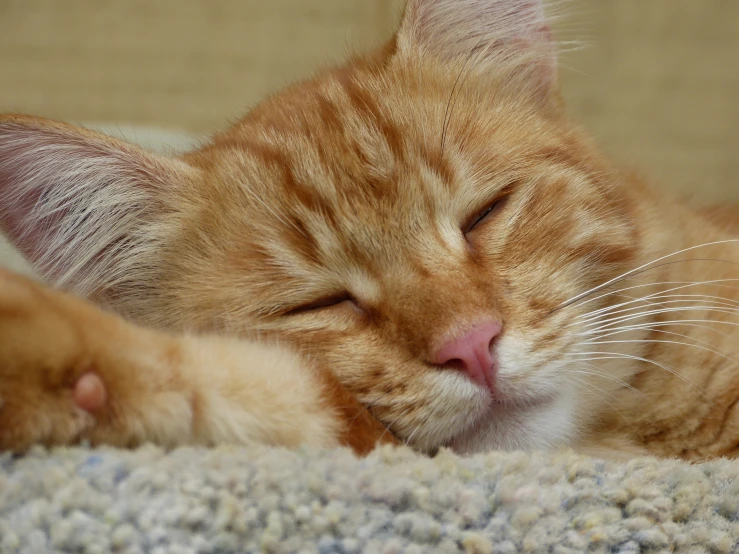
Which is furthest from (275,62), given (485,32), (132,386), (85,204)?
(132,386)

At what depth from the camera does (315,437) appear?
2.47 feet

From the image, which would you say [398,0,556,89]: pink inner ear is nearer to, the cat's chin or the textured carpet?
the cat's chin

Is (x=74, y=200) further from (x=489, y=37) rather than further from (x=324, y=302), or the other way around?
(x=489, y=37)

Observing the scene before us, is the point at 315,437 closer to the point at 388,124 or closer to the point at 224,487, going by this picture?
the point at 224,487

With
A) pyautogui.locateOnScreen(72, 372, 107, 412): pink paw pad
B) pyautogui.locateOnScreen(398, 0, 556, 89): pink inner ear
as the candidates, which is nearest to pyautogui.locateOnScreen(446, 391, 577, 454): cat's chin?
pyautogui.locateOnScreen(72, 372, 107, 412): pink paw pad

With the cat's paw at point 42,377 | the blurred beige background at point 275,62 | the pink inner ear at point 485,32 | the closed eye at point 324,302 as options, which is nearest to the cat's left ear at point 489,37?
the pink inner ear at point 485,32

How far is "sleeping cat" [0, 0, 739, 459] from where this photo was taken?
2.79ft

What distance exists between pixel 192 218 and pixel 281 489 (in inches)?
22.4

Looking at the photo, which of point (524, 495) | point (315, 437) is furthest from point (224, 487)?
point (524, 495)

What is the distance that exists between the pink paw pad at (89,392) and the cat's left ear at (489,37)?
83 centimetres

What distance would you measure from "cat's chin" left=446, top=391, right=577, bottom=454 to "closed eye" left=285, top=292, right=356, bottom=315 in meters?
0.24

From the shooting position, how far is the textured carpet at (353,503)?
1.84 feet

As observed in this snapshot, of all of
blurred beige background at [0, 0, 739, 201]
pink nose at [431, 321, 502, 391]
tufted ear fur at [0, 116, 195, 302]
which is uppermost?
blurred beige background at [0, 0, 739, 201]

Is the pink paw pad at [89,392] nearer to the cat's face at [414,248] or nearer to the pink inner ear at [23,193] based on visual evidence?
the cat's face at [414,248]
